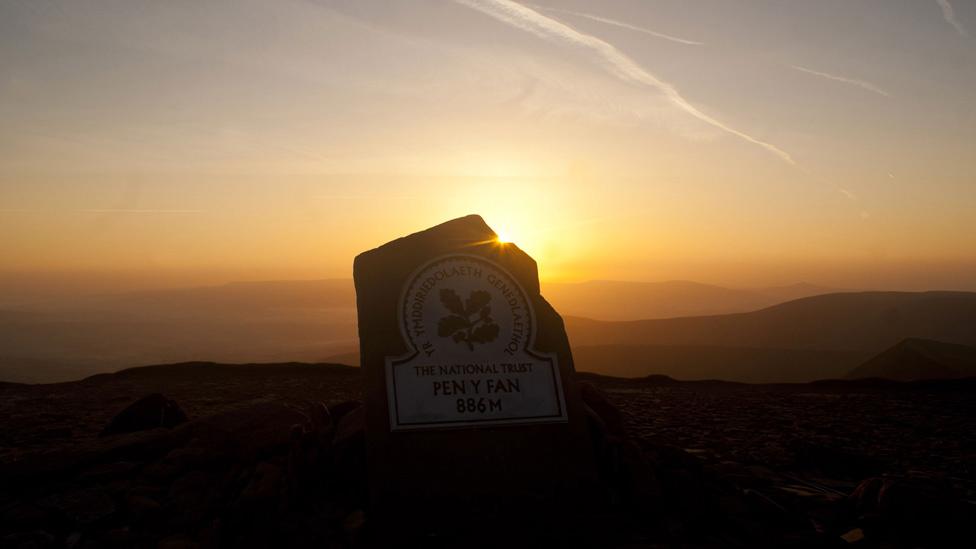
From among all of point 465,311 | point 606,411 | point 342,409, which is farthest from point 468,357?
point 342,409

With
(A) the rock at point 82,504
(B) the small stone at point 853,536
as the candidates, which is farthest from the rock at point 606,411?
(A) the rock at point 82,504

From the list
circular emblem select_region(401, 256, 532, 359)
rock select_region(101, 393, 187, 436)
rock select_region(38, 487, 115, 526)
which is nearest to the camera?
rock select_region(38, 487, 115, 526)

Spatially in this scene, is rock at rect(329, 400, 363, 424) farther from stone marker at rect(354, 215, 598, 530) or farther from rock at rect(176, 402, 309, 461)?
stone marker at rect(354, 215, 598, 530)

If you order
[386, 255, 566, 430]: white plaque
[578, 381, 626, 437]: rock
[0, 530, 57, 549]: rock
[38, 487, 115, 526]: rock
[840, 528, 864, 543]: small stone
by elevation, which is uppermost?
[386, 255, 566, 430]: white plaque

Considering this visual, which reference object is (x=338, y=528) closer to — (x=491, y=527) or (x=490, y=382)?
(x=491, y=527)

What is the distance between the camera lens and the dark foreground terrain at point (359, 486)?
6.49 m

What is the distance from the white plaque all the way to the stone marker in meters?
0.01

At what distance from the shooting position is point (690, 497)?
731 centimetres

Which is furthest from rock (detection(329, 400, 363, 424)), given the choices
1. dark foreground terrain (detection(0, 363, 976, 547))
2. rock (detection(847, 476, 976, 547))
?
rock (detection(847, 476, 976, 547))

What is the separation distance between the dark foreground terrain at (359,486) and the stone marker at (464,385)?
1.24 ft

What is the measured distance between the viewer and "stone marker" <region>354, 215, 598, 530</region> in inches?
281

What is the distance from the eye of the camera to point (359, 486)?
739 cm

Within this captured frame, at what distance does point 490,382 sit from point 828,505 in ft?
13.4

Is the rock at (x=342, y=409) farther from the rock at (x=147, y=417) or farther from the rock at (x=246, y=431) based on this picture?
the rock at (x=147, y=417)
